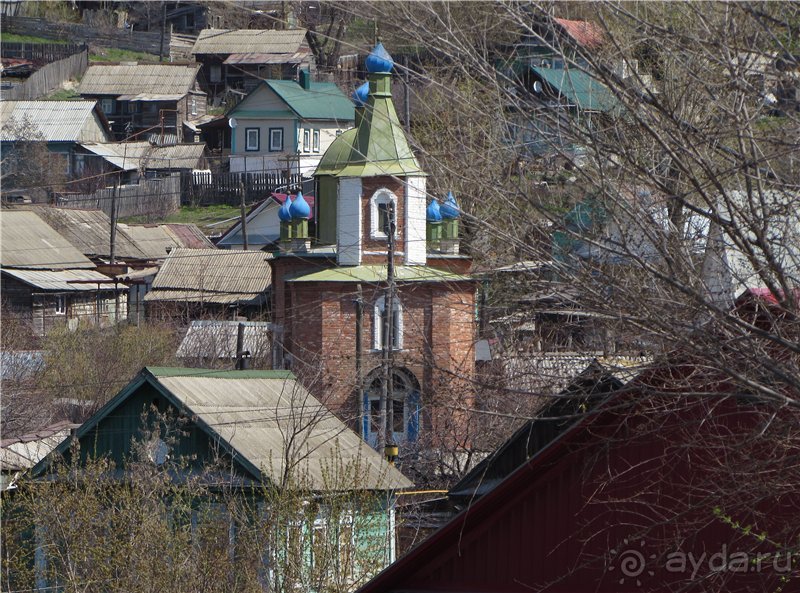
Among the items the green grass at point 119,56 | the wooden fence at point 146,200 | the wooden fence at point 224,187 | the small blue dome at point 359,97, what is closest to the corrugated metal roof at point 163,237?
the wooden fence at point 224,187

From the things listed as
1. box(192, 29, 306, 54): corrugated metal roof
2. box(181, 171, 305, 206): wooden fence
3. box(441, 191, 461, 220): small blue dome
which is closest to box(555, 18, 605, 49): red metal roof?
box(441, 191, 461, 220): small blue dome

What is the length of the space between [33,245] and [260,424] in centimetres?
2896

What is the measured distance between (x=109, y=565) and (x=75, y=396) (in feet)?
55.5

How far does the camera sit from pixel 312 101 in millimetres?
52219

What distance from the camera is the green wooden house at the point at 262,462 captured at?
→ 12227 mm

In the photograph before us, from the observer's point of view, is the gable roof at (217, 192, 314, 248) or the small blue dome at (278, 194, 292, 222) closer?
the small blue dome at (278, 194, 292, 222)

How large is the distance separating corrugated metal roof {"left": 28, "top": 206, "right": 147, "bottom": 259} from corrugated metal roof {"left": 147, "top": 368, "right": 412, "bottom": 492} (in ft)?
98.4

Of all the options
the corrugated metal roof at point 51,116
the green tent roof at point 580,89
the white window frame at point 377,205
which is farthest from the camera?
the corrugated metal roof at point 51,116

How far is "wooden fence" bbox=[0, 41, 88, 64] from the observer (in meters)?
65.1

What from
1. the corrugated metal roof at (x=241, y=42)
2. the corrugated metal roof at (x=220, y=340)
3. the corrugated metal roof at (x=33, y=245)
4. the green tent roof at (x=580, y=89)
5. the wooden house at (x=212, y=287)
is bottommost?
the green tent roof at (x=580, y=89)

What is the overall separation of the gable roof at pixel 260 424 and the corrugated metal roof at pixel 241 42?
45251 mm

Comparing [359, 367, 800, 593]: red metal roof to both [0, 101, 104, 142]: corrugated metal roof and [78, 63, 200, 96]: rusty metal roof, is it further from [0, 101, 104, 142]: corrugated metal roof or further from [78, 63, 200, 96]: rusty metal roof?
[78, 63, 200, 96]: rusty metal roof

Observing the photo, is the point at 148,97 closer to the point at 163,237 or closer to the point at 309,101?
the point at 309,101

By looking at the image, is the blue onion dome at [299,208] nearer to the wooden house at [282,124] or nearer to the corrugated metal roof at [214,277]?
the corrugated metal roof at [214,277]
